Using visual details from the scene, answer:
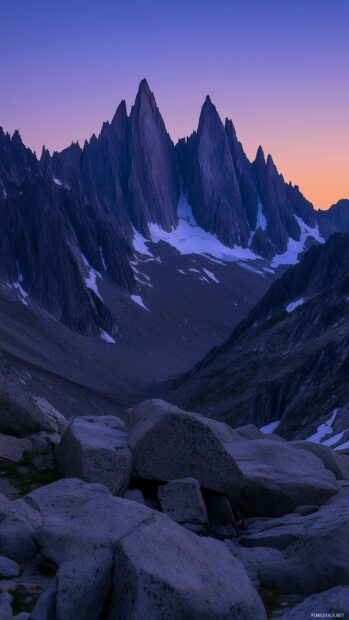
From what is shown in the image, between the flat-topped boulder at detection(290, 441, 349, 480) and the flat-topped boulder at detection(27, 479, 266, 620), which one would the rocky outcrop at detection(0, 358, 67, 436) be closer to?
the flat-topped boulder at detection(27, 479, 266, 620)

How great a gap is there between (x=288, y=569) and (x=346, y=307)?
296 ft

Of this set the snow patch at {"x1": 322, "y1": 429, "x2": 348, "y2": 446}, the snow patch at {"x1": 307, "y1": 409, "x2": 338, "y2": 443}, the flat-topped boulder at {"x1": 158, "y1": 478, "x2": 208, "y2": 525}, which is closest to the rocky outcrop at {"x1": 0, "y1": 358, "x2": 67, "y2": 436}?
the flat-topped boulder at {"x1": 158, "y1": 478, "x2": 208, "y2": 525}

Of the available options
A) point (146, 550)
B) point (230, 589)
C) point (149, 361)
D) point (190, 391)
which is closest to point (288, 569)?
point (230, 589)

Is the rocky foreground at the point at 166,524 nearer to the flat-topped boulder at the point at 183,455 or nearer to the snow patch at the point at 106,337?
the flat-topped boulder at the point at 183,455

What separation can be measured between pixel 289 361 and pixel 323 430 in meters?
36.5

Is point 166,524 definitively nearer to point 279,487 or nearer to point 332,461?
point 279,487

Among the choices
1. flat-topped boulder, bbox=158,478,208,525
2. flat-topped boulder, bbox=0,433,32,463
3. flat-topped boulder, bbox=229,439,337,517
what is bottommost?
flat-topped boulder, bbox=0,433,32,463

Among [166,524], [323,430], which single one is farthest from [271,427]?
[166,524]

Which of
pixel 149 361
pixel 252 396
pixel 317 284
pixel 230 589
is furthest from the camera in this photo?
pixel 149 361

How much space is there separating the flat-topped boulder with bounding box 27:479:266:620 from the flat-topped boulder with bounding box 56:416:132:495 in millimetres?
4653

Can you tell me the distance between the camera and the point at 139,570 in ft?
37.2

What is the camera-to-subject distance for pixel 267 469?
21.4 metres

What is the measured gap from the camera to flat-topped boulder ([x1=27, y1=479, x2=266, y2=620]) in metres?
11.2

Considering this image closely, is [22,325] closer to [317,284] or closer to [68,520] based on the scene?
[317,284]
